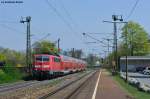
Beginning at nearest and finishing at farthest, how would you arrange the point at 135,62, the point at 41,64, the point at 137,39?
the point at 41,64, the point at 135,62, the point at 137,39

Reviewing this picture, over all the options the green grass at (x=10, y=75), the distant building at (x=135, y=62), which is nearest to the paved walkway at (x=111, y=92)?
the green grass at (x=10, y=75)

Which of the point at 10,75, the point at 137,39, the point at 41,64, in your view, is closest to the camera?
the point at 41,64

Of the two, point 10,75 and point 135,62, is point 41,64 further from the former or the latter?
point 135,62

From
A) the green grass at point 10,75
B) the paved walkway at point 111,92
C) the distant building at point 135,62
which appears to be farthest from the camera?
the distant building at point 135,62

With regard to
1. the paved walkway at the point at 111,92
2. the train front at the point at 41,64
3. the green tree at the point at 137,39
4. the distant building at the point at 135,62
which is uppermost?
the green tree at the point at 137,39

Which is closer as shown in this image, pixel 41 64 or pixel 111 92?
pixel 111 92

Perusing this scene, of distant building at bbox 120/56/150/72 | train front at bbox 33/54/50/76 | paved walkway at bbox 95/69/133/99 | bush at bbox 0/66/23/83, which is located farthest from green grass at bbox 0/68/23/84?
distant building at bbox 120/56/150/72

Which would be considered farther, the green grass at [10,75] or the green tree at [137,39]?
the green tree at [137,39]

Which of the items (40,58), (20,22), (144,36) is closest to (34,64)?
(40,58)

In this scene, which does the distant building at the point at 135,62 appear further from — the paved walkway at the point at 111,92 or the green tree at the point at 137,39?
the paved walkway at the point at 111,92

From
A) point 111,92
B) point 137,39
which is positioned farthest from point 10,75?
point 137,39

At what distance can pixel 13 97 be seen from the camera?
94.5 feet

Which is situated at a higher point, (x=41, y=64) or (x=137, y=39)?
(x=137, y=39)

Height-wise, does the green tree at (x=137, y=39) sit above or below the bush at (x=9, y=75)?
above
